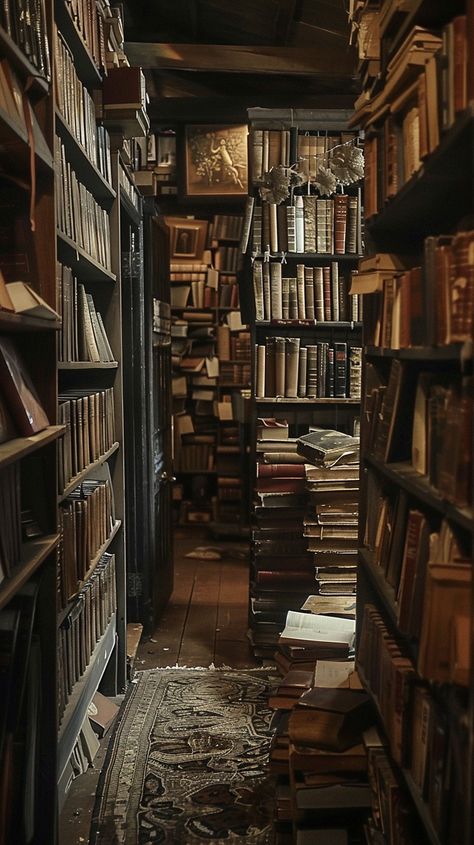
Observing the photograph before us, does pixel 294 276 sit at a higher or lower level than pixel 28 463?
higher

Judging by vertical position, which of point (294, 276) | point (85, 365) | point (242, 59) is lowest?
point (85, 365)

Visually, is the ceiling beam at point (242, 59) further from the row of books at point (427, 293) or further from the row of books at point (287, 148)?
the row of books at point (427, 293)

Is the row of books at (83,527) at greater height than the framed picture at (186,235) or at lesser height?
lesser

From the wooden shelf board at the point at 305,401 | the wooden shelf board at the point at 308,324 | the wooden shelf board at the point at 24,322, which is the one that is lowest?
the wooden shelf board at the point at 305,401

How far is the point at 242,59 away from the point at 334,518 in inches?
114

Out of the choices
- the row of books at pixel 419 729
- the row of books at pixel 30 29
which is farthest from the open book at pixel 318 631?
the row of books at pixel 30 29

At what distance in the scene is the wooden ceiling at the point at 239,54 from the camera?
5113 millimetres

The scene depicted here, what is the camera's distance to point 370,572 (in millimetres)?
2498

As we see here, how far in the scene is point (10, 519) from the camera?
6.77ft

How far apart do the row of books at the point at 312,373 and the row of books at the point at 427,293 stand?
79.4 inches

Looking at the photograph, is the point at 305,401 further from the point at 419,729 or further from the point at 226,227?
the point at 226,227

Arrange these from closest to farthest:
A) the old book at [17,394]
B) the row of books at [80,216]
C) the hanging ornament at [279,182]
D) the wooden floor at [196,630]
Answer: the old book at [17,394], the row of books at [80,216], the wooden floor at [196,630], the hanging ornament at [279,182]

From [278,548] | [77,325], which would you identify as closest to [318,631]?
[278,548]

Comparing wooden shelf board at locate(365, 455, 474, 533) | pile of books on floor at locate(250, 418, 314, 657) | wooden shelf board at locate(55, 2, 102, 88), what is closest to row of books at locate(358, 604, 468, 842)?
wooden shelf board at locate(365, 455, 474, 533)
